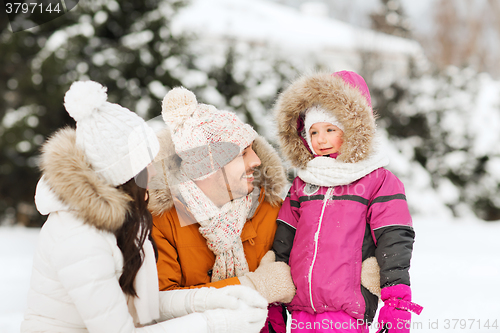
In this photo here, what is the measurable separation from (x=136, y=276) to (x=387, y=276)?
1.17 metres

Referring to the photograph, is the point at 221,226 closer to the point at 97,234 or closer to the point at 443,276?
the point at 97,234

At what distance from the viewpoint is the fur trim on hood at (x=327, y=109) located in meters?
2.16

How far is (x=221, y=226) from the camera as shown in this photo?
7.04 ft

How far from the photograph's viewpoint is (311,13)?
1531 cm

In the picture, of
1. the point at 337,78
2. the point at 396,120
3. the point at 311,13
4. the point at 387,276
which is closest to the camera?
the point at 387,276

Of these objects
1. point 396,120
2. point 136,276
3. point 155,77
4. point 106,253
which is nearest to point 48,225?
point 106,253

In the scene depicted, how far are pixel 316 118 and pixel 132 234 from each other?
3.94 feet

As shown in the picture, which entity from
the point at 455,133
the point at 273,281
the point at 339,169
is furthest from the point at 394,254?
the point at 455,133

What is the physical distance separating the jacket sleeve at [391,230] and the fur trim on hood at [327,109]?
0.22 metres

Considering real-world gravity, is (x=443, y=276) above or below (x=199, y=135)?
below

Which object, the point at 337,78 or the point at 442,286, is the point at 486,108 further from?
the point at 337,78

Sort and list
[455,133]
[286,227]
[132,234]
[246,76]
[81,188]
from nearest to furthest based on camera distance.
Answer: [81,188] < [132,234] < [286,227] < [246,76] < [455,133]

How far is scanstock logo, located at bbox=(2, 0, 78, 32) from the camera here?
5.97m

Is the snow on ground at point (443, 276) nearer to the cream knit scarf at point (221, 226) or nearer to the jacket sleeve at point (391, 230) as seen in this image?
the jacket sleeve at point (391, 230)
